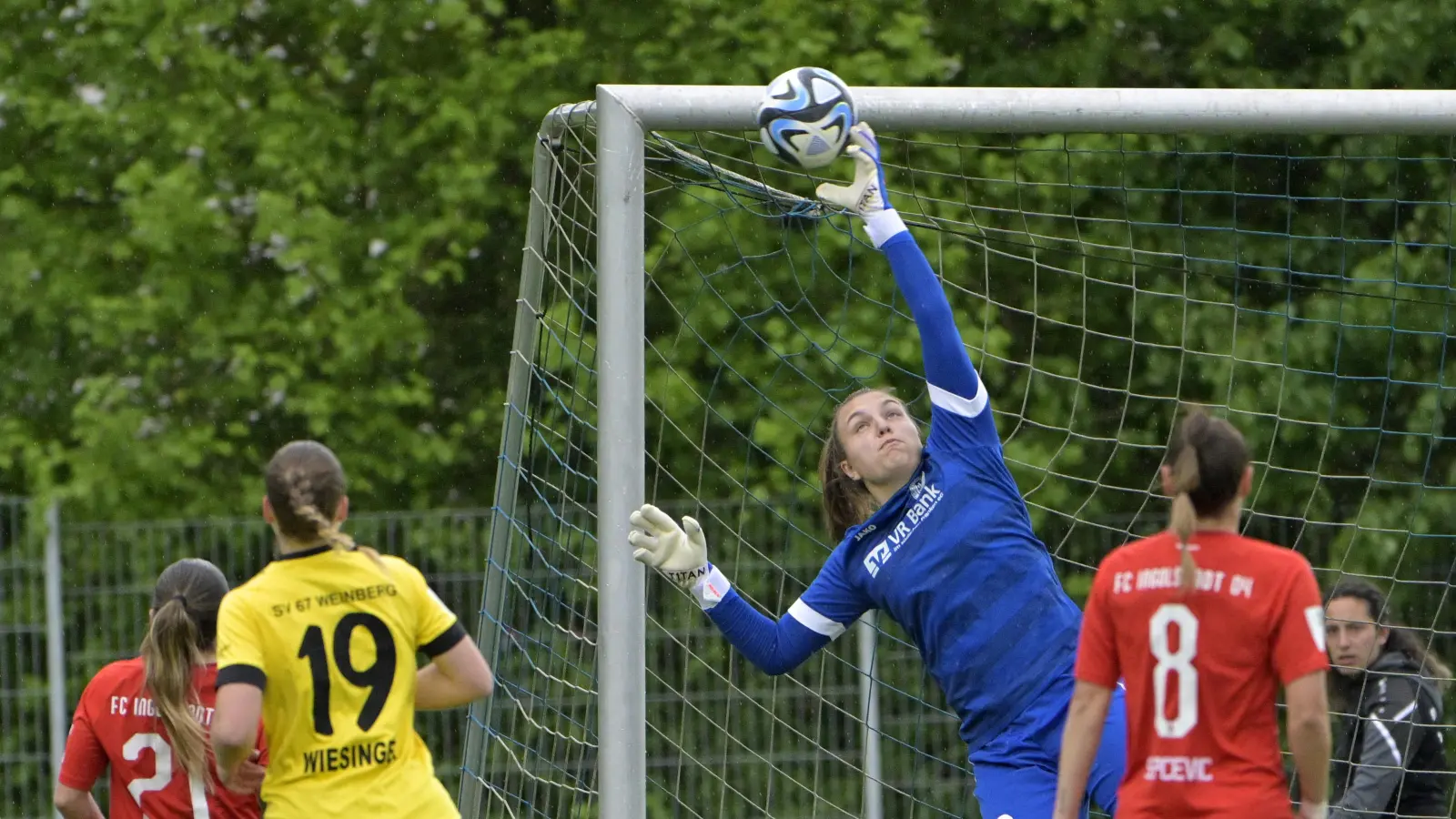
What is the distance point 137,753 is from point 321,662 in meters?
1.01

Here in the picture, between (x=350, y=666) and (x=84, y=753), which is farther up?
(x=350, y=666)

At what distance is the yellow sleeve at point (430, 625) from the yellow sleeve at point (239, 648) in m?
0.31

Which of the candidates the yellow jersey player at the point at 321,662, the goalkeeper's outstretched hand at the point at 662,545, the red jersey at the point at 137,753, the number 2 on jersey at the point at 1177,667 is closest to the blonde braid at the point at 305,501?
the yellow jersey player at the point at 321,662

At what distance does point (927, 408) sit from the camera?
8672mm

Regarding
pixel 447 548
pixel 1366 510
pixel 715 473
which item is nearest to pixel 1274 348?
pixel 1366 510

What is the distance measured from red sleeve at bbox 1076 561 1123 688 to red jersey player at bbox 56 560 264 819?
6.18ft

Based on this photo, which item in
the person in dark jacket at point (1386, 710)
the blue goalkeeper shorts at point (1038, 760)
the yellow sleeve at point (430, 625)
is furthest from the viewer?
the person in dark jacket at point (1386, 710)

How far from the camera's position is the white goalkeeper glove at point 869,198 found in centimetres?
402

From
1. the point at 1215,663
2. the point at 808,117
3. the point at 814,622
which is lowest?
the point at 814,622

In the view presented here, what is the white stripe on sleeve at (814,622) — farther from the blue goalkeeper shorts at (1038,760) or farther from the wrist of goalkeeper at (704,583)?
the blue goalkeeper shorts at (1038,760)

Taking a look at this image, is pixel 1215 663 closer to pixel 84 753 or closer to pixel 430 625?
pixel 430 625

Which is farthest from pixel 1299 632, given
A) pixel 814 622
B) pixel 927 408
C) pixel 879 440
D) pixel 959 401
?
pixel 927 408

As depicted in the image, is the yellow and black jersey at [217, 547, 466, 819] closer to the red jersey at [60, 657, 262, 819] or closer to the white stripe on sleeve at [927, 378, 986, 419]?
the red jersey at [60, 657, 262, 819]

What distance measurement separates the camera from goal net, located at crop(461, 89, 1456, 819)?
7293 millimetres
